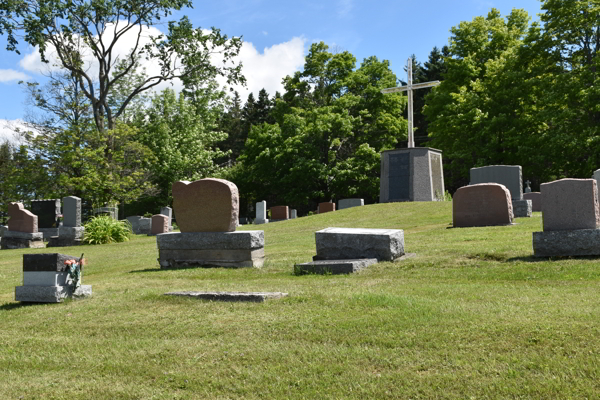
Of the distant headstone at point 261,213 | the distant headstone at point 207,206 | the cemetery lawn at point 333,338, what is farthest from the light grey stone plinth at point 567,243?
the distant headstone at point 261,213

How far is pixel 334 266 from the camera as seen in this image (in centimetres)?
816

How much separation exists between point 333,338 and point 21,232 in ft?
70.2

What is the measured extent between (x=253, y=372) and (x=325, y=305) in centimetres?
198

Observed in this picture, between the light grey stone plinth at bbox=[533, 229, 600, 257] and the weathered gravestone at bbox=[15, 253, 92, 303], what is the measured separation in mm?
6929

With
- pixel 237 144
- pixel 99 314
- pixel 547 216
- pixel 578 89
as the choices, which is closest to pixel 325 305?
pixel 99 314

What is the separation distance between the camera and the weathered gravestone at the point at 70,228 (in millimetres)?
20641

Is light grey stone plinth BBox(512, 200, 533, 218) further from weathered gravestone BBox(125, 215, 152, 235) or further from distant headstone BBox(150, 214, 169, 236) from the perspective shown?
weathered gravestone BBox(125, 215, 152, 235)

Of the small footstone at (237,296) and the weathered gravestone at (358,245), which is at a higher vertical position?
the weathered gravestone at (358,245)

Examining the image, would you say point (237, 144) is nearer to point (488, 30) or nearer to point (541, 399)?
point (488, 30)

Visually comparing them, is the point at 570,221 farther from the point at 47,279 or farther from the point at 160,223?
the point at 160,223

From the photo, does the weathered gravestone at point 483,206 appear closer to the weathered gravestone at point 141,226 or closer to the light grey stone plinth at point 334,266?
the light grey stone plinth at point 334,266

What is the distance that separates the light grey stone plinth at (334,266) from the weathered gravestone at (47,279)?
11.1ft

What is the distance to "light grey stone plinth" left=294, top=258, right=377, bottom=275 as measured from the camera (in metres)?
8.06

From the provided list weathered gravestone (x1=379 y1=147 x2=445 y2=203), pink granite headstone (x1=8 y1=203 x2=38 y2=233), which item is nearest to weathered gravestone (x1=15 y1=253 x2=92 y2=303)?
pink granite headstone (x1=8 y1=203 x2=38 y2=233)
